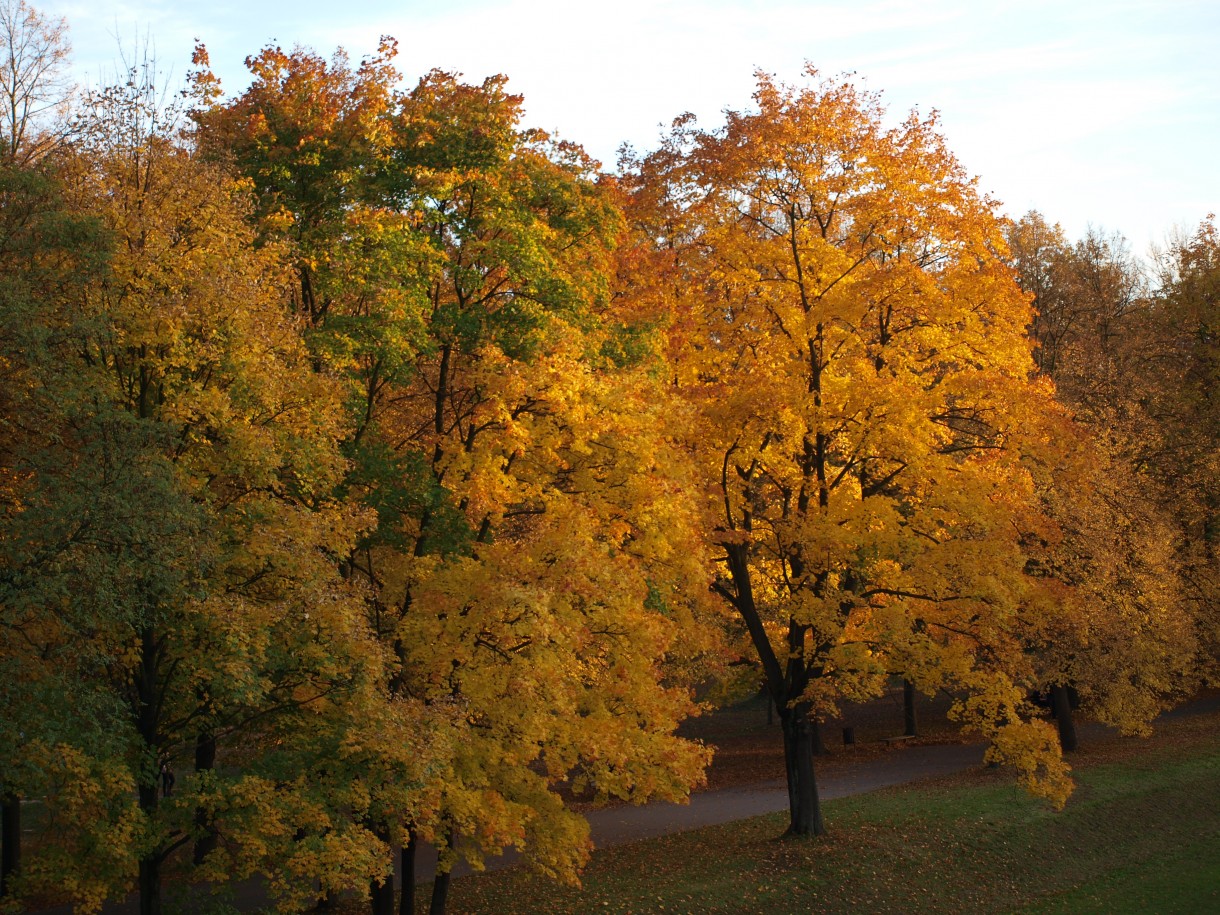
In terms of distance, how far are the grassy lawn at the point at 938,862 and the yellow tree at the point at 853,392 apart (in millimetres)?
1896

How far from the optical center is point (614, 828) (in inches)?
1041

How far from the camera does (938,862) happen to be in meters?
22.7

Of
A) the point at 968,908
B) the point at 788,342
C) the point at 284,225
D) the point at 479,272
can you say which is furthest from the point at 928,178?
the point at 968,908

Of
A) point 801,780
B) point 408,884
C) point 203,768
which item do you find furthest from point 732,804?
point 203,768

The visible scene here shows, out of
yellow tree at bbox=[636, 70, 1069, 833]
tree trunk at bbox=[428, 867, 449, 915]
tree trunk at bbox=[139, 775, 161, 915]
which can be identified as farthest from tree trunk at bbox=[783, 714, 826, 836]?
tree trunk at bbox=[139, 775, 161, 915]

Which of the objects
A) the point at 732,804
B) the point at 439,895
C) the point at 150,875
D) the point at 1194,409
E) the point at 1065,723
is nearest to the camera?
the point at 150,875

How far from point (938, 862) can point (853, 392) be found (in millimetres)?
9963

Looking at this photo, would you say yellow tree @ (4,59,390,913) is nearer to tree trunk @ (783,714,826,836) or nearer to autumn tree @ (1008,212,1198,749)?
tree trunk @ (783,714,826,836)

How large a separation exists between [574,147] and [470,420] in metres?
5.88

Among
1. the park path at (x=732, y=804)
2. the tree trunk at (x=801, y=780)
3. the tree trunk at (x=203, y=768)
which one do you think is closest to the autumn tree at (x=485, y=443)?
the tree trunk at (x=203, y=768)

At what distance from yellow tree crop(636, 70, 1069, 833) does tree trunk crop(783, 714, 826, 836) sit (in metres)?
0.04

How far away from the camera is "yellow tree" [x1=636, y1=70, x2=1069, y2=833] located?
20.1 metres

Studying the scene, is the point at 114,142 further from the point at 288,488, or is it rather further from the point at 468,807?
the point at 468,807

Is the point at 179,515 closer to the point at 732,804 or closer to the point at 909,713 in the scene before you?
the point at 732,804
